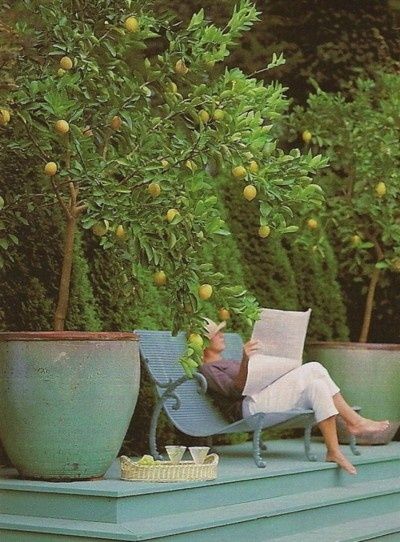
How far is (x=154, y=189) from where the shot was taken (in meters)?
6.04

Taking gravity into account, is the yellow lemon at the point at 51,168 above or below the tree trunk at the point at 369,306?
above

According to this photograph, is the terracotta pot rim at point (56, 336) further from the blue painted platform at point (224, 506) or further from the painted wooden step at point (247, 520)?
the painted wooden step at point (247, 520)

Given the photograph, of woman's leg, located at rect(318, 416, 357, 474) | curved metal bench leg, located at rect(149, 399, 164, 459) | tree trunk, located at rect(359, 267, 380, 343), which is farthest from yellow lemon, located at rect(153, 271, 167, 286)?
tree trunk, located at rect(359, 267, 380, 343)

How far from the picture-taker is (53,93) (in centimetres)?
589

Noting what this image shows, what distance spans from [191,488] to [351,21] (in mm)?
5368

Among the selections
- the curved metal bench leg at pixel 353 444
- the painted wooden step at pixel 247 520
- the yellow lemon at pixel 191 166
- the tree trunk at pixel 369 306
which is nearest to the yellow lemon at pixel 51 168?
the yellow lemon at pixel 191 166

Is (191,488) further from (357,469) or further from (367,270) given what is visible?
(367,270)

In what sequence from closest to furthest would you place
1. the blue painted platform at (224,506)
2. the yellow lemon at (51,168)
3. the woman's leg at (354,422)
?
the blue painted platform at (224,506) < the yellow lemon at (51,168) < the woman's leg at (354,422)

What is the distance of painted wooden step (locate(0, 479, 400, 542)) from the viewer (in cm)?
557

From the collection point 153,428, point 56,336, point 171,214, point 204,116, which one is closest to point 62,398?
point 56,336

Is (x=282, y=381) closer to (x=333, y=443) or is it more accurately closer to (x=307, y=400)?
(x=307, y=400)

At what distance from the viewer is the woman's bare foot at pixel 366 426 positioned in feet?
25.2

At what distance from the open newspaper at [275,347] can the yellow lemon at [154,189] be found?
156cm

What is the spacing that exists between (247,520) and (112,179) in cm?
168
